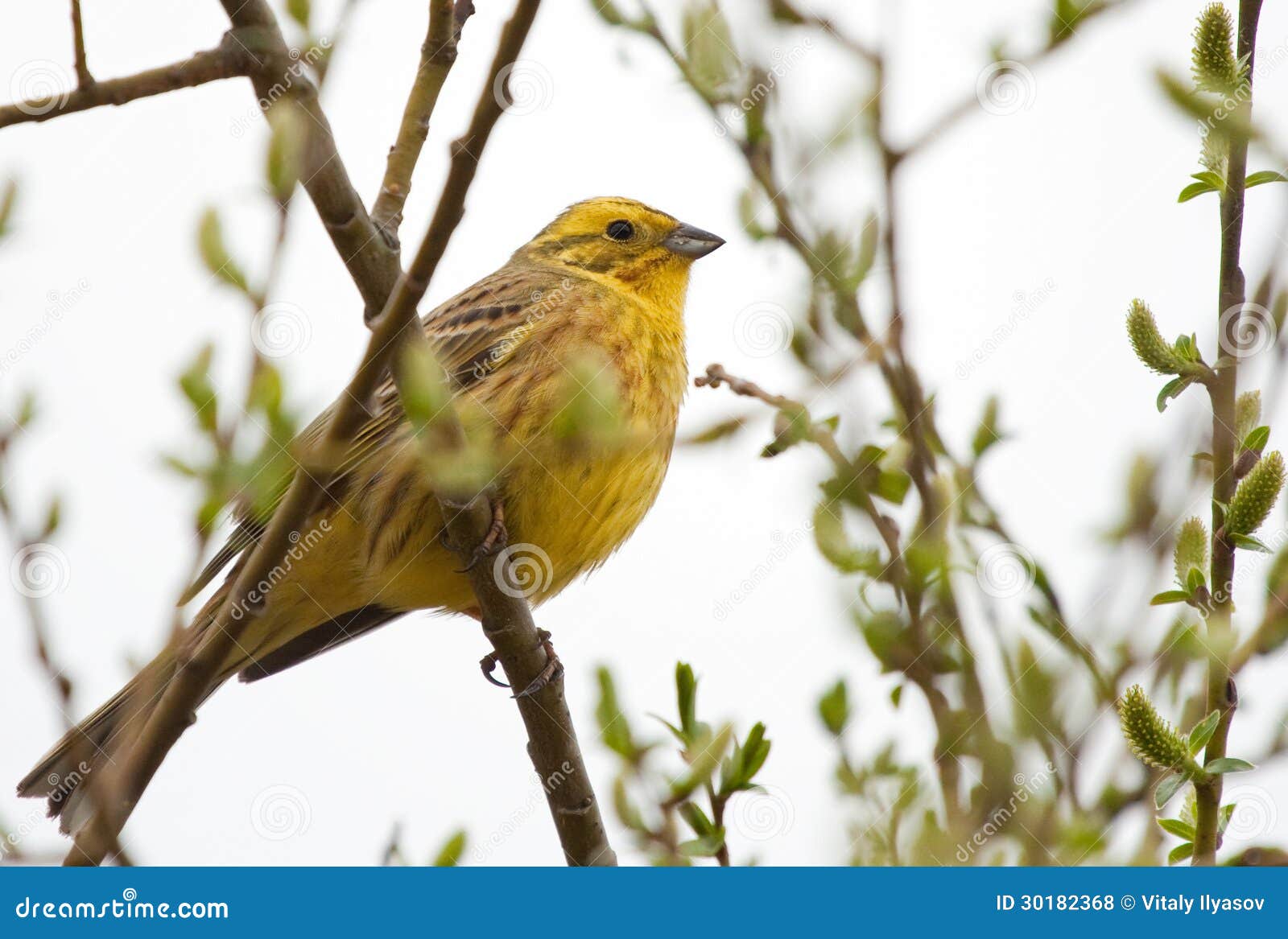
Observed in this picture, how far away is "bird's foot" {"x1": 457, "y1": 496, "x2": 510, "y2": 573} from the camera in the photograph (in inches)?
150

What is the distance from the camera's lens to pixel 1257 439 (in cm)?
237

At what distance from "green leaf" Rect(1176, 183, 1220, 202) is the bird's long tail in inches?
125

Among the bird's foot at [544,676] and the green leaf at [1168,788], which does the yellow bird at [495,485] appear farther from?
Result: the green leaf at [1168,788]

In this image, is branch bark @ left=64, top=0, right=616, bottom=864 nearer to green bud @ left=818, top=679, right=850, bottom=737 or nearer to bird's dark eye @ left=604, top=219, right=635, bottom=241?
green bud @ left=818, top=679, right=850, bottom=737

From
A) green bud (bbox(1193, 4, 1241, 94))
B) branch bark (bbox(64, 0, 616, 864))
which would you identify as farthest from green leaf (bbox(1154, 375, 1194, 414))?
branch bark (bbox(64, 0, 616, 864))

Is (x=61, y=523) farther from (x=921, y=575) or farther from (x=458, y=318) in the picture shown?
(x=458, y=318)

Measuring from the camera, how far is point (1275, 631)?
8.17 feet

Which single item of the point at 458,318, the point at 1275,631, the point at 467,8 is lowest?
the point at 1275,631

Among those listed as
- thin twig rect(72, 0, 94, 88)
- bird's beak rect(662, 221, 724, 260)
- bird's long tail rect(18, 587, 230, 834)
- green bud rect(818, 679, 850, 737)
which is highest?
bird's beak rect(662, 221, 724, 260)

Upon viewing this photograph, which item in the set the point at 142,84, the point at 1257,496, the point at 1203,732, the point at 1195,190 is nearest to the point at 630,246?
the point at 142,84

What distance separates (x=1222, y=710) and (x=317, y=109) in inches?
73.2

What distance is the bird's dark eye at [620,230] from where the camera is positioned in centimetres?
627

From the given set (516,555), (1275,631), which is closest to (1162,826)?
(1275,631)

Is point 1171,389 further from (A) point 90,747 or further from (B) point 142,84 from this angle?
(A) point 90,747
